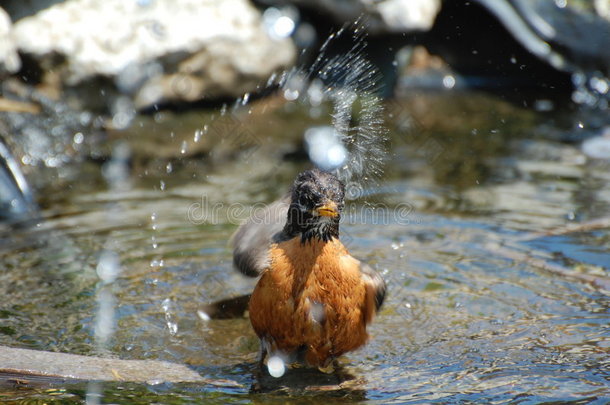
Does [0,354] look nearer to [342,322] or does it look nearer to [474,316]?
[342,322]

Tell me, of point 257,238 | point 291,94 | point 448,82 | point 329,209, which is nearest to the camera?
point 329,209

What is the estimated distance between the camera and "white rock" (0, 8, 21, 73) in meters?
6.48

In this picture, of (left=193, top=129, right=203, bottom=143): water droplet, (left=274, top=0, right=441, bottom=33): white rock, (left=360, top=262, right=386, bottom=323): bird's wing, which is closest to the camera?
(left=360, top=262, right=386, bottom=323): bird's wing

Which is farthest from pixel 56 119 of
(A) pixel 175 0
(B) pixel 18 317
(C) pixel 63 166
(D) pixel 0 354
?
(D) pixel 0 354

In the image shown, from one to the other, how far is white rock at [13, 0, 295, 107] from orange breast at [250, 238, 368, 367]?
4.03 meters

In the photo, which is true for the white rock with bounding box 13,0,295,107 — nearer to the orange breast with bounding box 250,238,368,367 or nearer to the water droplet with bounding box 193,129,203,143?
the water droplet with bounding box 193,129,203,143

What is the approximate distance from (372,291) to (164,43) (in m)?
4.24

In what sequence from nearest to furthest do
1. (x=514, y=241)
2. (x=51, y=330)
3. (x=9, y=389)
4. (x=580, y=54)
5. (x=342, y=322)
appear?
(x=9, y=389)
(x=342, y=322)
(x=51, y=330)
(x=514, y=241)
(x=580, y=54)

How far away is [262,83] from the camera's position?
26.0ft

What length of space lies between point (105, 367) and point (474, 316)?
1826mm

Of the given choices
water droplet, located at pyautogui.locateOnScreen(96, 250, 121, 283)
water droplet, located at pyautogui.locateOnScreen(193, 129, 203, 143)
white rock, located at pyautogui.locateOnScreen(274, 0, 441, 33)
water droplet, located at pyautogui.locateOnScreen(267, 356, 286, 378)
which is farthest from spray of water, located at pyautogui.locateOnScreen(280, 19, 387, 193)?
water droplet, located at pyautogui.locateOnScreen(193, 129, 203, 143)

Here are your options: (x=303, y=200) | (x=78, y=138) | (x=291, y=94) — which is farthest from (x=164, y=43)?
(x=303, y=200)

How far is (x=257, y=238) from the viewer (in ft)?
14.0

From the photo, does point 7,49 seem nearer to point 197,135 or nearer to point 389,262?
point 197,135
